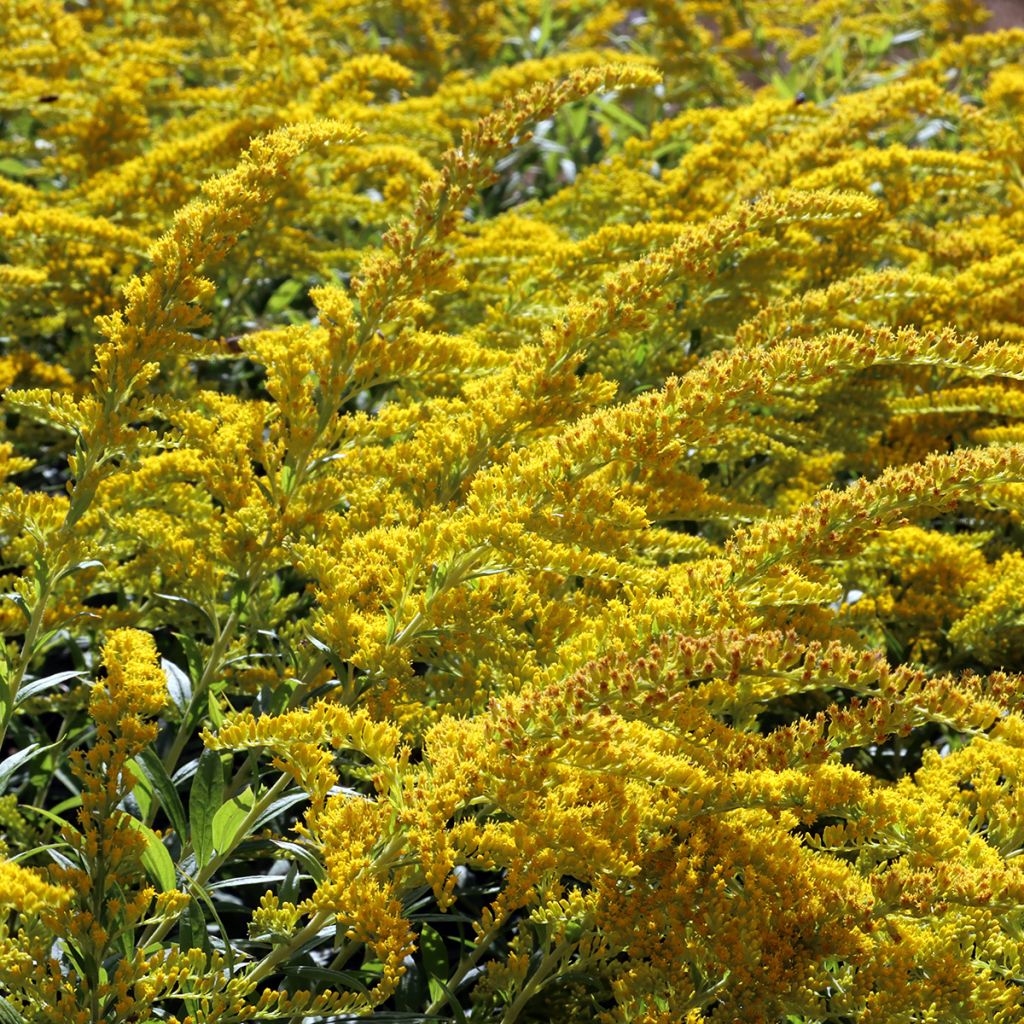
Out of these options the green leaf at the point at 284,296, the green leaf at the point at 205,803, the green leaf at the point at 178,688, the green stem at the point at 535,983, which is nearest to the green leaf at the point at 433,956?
the green stem at the point at 535,983

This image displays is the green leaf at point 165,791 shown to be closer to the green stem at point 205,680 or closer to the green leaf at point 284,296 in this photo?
the green stem at point 205,680

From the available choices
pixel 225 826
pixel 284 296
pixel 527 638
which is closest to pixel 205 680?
pixel 225 826

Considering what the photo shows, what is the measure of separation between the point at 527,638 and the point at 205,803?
2.38ft

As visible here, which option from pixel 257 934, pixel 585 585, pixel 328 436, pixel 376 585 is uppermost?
pixel 328 436

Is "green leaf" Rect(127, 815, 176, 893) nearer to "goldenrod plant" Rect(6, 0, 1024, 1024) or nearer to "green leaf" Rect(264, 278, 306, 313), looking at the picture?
"goldenrod plant" Rect(6, 0, 1024, 1024)

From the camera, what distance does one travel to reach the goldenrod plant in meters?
2.17

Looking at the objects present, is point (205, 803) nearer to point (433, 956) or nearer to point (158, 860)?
point (158, 860)

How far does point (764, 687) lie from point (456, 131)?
425 centimetres

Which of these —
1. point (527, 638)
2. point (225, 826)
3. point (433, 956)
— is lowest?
point (433, 956)

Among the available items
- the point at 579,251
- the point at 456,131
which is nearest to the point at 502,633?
the point at 579,251

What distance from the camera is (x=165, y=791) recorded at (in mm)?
2707

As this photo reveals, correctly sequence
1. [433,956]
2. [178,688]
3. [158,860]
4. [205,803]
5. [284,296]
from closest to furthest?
[158,860] → [205,803] → [433,956] → [178,688] → [284,296]

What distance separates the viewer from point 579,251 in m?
3.97

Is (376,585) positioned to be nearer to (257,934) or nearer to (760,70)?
(257,934)
